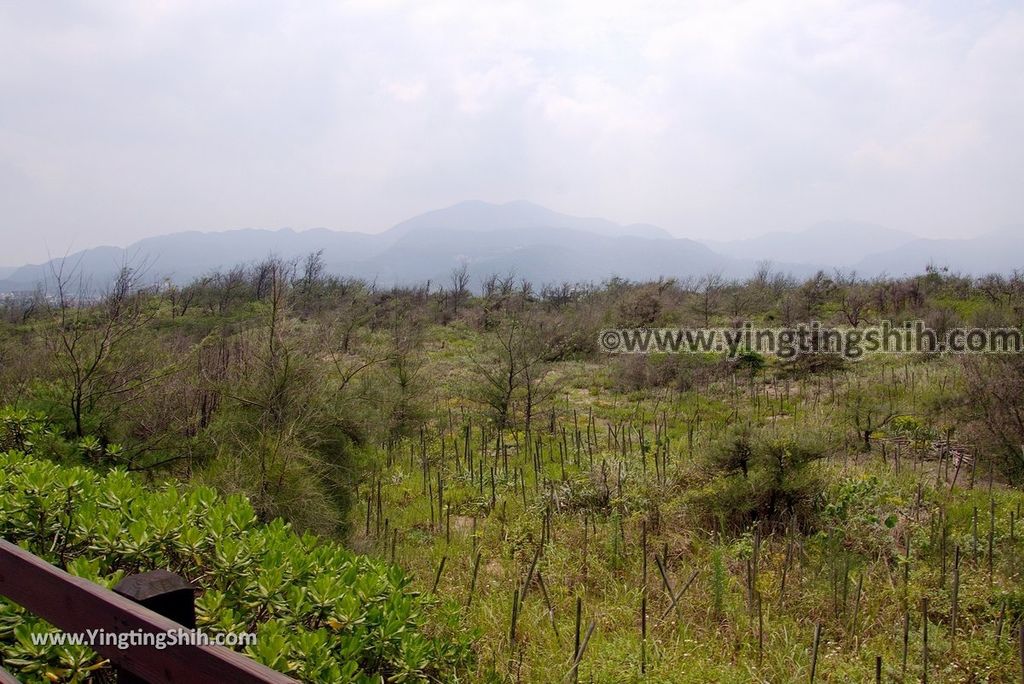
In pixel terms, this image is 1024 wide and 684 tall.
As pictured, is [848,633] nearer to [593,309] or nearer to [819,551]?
[819,551]

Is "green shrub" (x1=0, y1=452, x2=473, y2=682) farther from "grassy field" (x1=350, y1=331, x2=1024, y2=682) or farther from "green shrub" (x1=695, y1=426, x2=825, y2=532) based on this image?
"green shrub" (x1=695, y1=426, x2=825, y2=532)

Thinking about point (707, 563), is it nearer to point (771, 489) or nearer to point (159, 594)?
point (771, 489)

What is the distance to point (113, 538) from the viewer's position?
2551 millimetres

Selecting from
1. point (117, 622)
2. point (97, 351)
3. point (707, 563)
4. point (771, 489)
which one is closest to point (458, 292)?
point (97, 351)

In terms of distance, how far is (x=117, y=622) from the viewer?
4.15 feet

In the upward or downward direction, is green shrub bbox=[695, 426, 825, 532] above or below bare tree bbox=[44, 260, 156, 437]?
below

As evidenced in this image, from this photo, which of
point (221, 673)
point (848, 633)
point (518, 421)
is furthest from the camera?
point (518, 421)

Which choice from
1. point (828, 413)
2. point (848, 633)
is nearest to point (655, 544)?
point (848, 633)

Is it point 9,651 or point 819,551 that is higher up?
point 9,651

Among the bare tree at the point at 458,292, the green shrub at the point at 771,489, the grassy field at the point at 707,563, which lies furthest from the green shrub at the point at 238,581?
the bare tree at the point at 458,292

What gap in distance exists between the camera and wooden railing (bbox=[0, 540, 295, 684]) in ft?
3.51

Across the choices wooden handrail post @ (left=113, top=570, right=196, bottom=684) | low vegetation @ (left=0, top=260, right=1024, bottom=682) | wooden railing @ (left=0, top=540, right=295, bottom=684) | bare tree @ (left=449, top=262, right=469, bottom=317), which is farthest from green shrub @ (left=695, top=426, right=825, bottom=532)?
bare tree @ (left=449, top=262, right=469, bottom=317)

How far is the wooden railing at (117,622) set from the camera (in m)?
1.07

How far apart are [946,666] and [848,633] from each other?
0.52m
